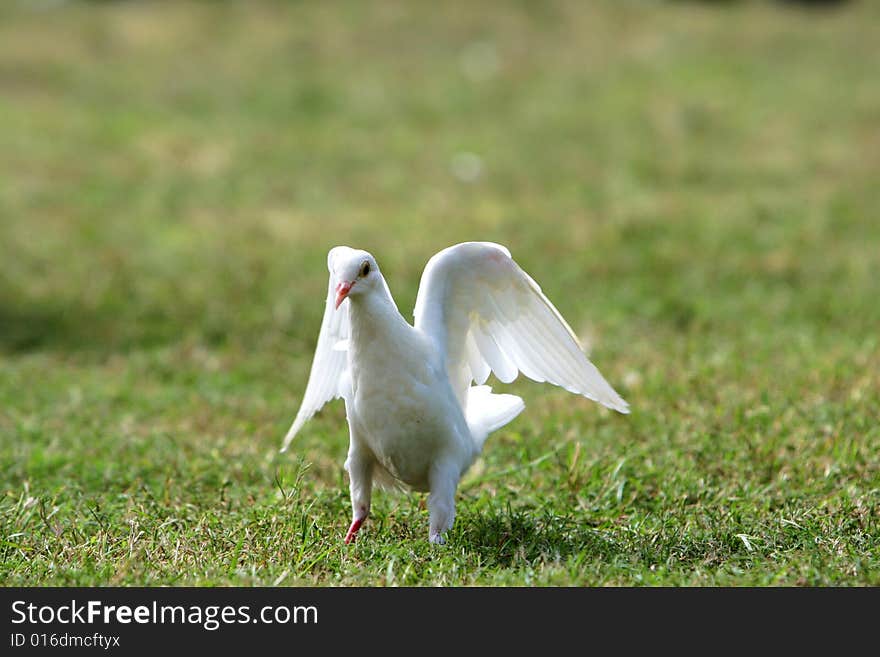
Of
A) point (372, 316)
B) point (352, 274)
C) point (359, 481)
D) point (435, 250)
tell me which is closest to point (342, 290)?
point (352, 274)

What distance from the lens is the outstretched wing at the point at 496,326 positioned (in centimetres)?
442

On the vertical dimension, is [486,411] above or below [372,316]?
below

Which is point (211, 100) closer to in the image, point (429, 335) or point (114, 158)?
point (114, 158)

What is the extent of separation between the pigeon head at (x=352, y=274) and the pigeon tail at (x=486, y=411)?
805 millimetres

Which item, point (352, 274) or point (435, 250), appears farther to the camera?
point (435, 250)

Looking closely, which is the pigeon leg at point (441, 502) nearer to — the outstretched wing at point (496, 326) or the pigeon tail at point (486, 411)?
the pigeon tail at point (486, 411)

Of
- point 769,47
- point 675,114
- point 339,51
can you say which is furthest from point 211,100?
point 769,47

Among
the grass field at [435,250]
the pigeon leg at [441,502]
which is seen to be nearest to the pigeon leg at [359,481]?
the grass field at [435,250]

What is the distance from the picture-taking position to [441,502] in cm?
421

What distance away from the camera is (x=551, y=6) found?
17672mm

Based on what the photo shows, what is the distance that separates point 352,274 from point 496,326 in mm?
797

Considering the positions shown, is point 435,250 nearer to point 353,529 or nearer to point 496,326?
point 496,326

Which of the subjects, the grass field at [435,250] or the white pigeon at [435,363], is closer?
the white pigeon at [435,363]

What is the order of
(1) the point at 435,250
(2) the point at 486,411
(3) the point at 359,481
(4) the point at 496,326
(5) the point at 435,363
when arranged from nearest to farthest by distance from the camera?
(5) the point at 435,363
(3) the point at 359,481
(4) the point at 496,326
(2) the point at 486,411
(1) the point at 435,250
